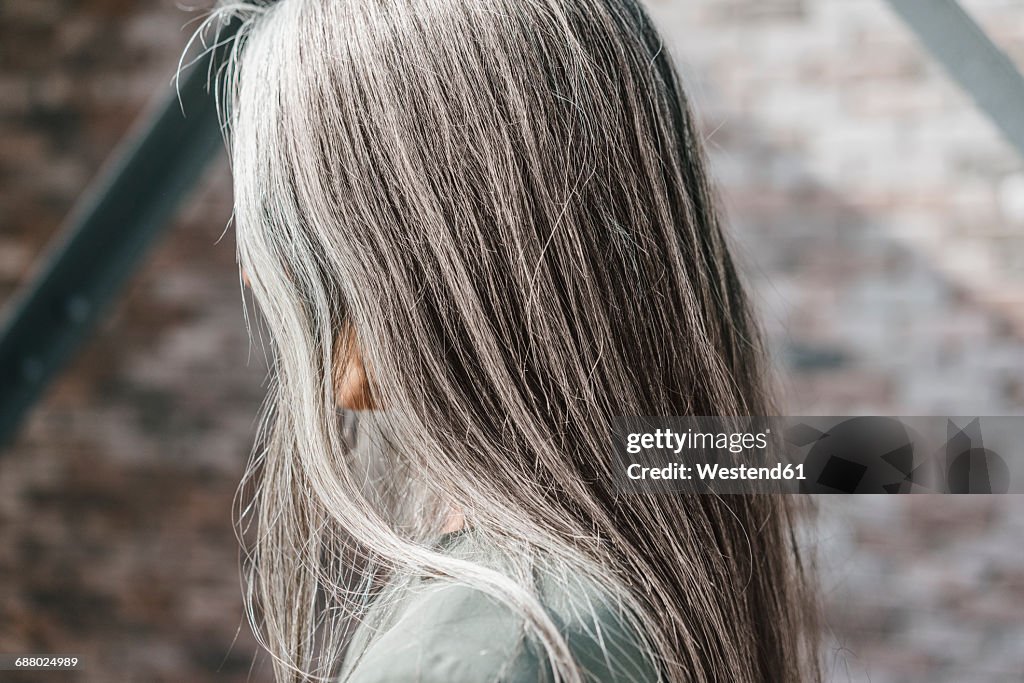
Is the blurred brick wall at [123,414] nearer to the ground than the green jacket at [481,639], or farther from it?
farther from it

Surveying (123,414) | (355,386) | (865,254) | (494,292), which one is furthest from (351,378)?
(123,414)

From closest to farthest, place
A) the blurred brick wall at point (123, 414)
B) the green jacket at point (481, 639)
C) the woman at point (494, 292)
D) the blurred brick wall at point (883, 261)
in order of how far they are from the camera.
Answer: the green jacket at point (481, 639) → the woman at point (494, 292) → the blurred brick wall at point (883, 261) → the blurred brick wall at point (123, 414)

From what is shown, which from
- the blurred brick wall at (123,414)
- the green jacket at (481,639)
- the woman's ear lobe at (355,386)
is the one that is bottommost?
the green jacket at (481,639)

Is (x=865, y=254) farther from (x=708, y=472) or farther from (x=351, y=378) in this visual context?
(x=351, y=378)

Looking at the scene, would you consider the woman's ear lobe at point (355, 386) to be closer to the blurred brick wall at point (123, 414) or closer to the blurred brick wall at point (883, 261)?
the blurred brick wall at point (883, 261)

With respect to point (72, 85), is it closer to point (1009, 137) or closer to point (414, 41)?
point (414, 41)

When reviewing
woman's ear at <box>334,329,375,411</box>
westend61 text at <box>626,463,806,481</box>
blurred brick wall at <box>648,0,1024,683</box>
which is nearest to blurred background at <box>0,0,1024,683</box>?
blurred brick wall at <box>648,0,1024,683</box>

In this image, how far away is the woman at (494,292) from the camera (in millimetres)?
629

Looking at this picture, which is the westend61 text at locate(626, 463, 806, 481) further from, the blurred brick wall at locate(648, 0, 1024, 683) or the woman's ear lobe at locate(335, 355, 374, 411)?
the blurred brick wall at locate(648, 0, 1024, 683)

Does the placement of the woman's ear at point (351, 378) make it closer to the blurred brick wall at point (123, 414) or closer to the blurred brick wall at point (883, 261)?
the blurred brick wall at point (883, 261)

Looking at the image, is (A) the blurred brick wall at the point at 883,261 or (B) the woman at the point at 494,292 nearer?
(B) the woman at the point at 494,292

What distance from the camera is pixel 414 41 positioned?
2.15 ft

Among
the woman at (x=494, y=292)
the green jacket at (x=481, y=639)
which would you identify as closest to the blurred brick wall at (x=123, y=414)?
the woman at (x=494, y=292)

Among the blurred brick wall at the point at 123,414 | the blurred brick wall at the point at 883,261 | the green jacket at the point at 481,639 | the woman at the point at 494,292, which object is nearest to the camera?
the green jacket at the point at 481,639
